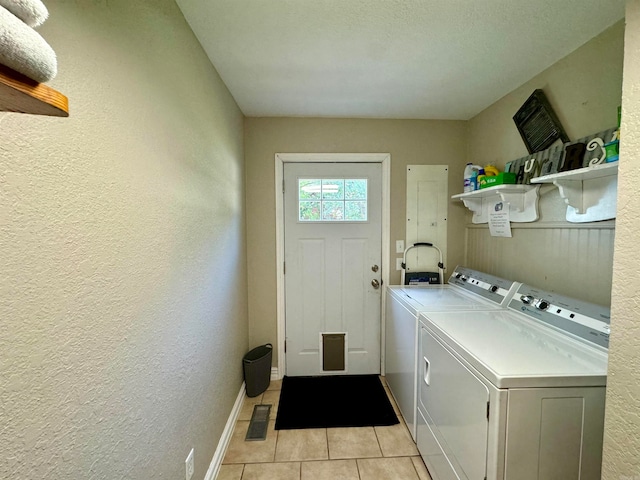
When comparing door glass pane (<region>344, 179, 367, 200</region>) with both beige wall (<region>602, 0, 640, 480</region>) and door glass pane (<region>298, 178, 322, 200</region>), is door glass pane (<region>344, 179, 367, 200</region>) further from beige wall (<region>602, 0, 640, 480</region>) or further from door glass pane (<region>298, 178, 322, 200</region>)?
beige wall (<region>602, 0, 640, 480</region>)

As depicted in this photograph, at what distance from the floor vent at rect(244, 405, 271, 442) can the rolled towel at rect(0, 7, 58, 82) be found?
214 cm

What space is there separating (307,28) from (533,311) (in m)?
1.89

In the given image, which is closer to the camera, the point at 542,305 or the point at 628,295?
the point at 628,295

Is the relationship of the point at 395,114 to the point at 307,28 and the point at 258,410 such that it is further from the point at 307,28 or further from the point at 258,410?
the point at 258,410

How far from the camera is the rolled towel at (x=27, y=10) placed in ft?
1.12

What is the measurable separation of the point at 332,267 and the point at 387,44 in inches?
66.9

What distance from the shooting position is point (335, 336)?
102 inches

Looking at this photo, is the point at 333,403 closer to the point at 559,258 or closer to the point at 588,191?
the point at 559,258

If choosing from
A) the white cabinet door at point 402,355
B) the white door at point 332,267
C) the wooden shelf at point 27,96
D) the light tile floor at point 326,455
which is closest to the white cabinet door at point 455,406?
the white cabinet door at point 402,355

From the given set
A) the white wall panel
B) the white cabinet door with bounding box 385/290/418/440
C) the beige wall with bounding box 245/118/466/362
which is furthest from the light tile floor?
the white wall panel

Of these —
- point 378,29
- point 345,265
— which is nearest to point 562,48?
point 378,29

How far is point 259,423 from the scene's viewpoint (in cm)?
199

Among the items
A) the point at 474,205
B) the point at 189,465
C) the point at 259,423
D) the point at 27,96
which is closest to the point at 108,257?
the point at 27,96

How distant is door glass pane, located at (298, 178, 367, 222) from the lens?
99.3 inches
